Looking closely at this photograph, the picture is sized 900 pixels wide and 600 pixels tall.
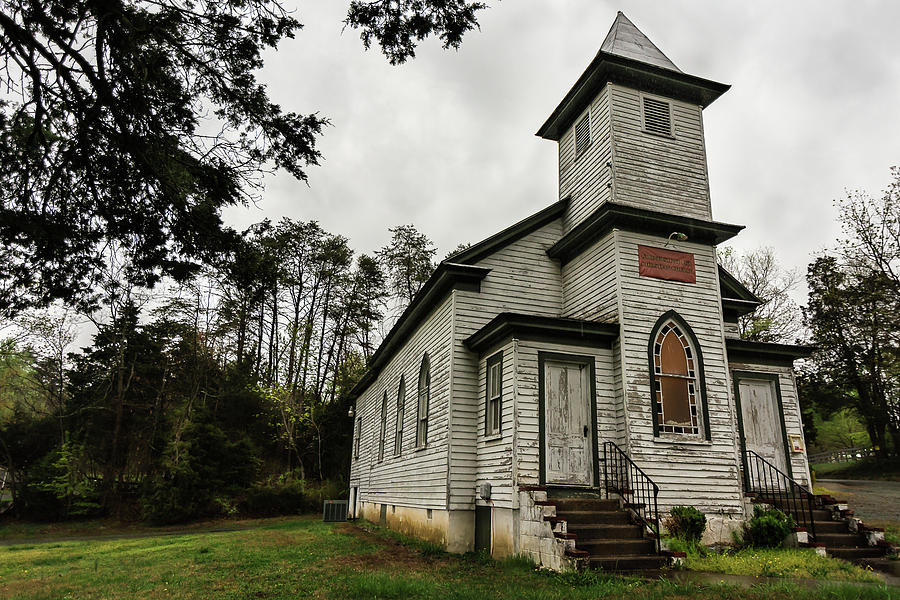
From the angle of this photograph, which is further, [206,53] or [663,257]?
[663,257]

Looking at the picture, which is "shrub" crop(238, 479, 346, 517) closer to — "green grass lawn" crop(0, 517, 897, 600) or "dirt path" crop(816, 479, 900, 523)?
"green grass lawn" crop(0, 517, 897, 600)

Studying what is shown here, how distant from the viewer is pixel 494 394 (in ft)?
38.9

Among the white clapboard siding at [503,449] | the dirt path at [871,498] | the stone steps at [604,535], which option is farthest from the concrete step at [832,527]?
the dirt path at [871,498]

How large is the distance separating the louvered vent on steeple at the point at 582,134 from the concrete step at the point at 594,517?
352 inches

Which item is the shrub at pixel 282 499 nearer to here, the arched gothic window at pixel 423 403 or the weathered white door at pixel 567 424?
the arched gothic window at pixel 423 403

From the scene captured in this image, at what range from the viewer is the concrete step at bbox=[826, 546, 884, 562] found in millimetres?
9703

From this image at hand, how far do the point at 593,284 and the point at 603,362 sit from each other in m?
2.06

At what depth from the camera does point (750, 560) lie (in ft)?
29.2

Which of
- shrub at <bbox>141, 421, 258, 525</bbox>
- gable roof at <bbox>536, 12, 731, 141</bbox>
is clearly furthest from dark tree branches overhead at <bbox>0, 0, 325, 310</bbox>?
shrub at <bbox>141, 421, 258, 525</bbox>

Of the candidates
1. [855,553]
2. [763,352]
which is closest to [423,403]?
[763,352]

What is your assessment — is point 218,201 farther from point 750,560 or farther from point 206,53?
point 750,560

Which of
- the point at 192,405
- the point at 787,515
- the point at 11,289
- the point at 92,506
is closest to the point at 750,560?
the point at 787,515

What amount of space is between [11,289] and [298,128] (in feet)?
13.6

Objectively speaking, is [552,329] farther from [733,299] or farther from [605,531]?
[733,299]
